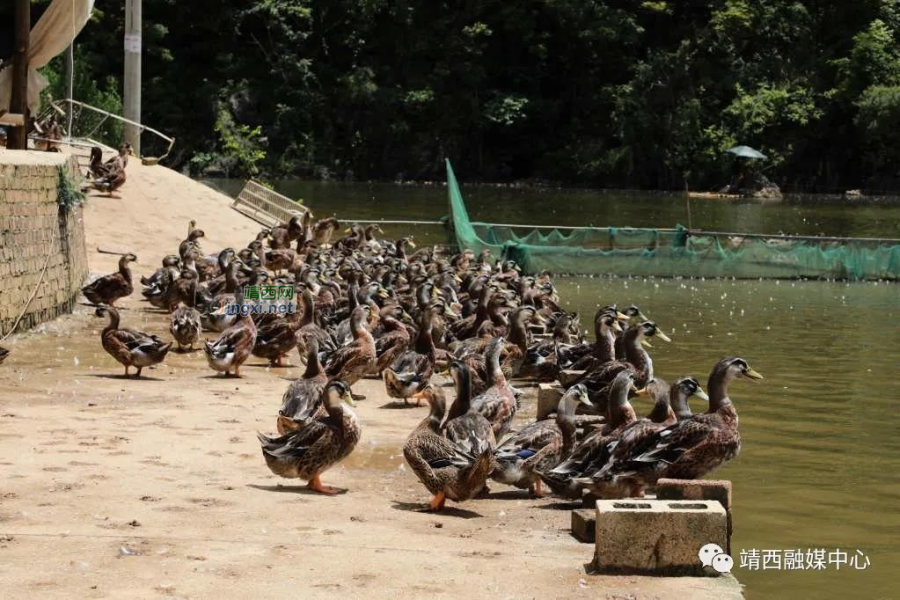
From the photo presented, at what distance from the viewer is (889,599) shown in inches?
373

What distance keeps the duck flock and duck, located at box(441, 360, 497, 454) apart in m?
0.02

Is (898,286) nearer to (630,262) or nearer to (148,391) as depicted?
(630,262)

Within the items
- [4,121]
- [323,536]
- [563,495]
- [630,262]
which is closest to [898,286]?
[630,262]

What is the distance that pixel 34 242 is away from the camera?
18109 mm

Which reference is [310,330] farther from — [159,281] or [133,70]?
[133,70]

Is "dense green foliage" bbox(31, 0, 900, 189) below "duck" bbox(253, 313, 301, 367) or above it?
above

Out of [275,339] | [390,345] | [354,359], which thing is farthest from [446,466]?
[275,339]

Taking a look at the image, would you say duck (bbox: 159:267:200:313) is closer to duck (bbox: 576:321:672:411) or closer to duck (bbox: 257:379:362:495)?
duck (bbox: 576:321:672:411)

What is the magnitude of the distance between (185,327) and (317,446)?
722 cm

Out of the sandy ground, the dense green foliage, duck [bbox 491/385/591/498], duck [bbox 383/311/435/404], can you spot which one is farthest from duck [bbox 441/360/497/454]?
the dense green foliage

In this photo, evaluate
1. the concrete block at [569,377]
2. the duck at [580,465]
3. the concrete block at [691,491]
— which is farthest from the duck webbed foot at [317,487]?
the concrete block at [569,377]

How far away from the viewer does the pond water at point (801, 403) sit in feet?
35.3

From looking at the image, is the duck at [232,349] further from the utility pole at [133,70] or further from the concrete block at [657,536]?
the utility pole at [133,70]

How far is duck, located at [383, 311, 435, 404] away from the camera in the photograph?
14734 millimetres
